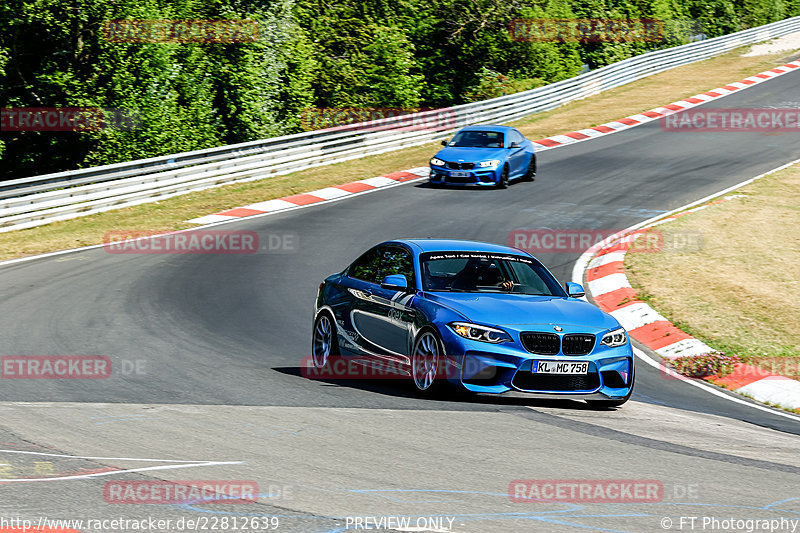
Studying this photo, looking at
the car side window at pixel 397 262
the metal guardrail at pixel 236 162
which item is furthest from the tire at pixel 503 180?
the car side window at pixel 397 262

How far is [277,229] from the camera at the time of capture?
2023cm

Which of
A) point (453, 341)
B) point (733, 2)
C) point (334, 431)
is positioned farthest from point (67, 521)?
point (733, 2)

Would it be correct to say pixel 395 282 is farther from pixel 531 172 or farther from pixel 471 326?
pixel 531 172

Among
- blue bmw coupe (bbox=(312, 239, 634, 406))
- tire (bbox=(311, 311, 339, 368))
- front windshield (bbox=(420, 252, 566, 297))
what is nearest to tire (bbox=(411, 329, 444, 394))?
blue bmw coupe (bbox=(312, 239, 634, 406))

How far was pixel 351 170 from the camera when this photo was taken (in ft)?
92.5

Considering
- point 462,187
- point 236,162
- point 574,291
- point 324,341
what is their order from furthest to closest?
point 236,162, point 462,187, point 324,341, point 574,291

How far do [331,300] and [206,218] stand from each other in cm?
1146

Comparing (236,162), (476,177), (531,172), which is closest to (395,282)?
(476,177)

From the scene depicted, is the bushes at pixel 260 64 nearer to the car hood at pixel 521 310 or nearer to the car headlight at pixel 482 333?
the car hood at pixel 521 310

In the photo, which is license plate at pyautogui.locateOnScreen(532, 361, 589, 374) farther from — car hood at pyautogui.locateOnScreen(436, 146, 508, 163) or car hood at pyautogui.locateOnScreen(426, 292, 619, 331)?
car hood at pyautogui.locateOnScreen(436, 146, 508, 163)

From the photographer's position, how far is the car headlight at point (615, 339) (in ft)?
30.6

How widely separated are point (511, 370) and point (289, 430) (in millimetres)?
2218

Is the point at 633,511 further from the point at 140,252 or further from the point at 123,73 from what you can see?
the point at 123,73

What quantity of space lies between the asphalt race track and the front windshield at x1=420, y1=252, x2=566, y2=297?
3.64 ft
